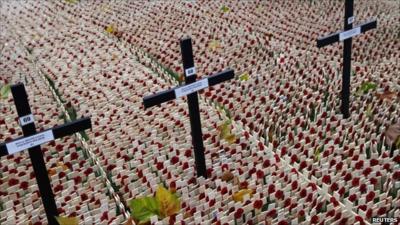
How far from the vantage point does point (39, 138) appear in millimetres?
4129

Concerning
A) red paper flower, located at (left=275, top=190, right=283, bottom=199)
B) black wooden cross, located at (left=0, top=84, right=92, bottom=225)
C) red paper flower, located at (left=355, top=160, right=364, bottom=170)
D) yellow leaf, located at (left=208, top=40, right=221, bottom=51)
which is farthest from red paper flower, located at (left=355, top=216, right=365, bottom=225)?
yellow leaf, located at (left=208, top=40, right=221, bottom=51)

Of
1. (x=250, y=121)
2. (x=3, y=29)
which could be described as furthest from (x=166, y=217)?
(x=3, y=29)

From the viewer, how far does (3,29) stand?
1009 cm

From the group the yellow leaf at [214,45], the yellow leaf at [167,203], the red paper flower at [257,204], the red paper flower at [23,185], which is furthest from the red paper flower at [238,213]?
the yellow leaf at [214,45]

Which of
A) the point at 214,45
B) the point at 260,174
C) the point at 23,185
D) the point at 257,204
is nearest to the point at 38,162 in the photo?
the point at 23,185

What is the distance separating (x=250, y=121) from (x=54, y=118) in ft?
7.90

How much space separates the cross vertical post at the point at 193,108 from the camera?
14.8ft

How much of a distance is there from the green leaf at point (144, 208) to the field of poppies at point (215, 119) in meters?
0.01

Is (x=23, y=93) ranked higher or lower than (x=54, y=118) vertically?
higher

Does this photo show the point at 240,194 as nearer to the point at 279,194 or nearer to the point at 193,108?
the point at 279,194

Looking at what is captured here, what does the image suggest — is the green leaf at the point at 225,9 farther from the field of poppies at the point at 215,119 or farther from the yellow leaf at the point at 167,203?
the yellow leaf at the point at 167,203

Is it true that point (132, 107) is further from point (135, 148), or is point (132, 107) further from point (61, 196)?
point (61, 196)

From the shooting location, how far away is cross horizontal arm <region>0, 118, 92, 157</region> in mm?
3996

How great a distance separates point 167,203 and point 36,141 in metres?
1.19
